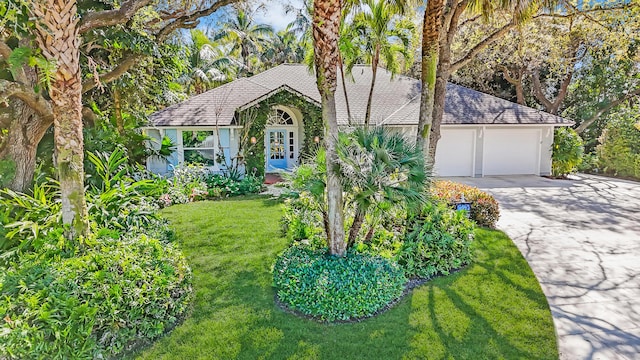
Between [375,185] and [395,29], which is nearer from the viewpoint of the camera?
[375,185]

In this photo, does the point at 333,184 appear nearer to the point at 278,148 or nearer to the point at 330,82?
the point at 330,82

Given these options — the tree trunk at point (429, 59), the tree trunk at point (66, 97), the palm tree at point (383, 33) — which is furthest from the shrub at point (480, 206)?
the tree trunk at point (66, 97)

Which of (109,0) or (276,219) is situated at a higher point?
(109,0)

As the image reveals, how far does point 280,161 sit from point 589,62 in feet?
68.3

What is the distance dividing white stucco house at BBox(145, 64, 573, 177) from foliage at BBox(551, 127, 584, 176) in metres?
0.40

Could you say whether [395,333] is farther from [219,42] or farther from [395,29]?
[219,42]

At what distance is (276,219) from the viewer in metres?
10.2

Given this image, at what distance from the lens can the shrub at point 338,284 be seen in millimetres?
5238

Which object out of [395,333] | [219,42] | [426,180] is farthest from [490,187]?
[219,42]

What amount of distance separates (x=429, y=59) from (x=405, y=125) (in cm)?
976

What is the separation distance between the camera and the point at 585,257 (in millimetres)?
7781

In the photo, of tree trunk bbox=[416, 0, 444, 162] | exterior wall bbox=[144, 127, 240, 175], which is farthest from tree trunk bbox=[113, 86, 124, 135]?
tree trunk bbox=[416, 0, 444, 162]

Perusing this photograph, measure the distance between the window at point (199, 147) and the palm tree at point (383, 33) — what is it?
7.83m

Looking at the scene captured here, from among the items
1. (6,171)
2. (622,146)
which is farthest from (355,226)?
(622,146)
